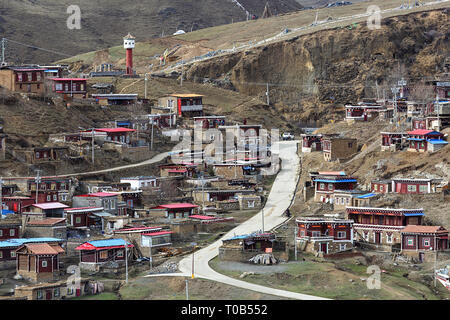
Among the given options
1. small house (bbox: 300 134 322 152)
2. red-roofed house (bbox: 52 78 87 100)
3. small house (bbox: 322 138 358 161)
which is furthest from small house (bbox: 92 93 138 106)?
small house (bbox: 322 138 358 161)

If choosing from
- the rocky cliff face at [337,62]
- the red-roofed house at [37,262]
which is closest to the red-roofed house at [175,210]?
the red-roofed house at [37,262]

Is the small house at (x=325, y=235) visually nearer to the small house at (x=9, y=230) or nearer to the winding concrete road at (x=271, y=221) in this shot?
the winding concrete road at (x=271, y=221)

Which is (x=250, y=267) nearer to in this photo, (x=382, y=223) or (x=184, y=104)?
(x=382, y=223)

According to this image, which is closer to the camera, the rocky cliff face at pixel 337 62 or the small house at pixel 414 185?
the small house at pixel 414 185

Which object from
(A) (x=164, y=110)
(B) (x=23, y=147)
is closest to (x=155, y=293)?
(B) (x=23, y=147)

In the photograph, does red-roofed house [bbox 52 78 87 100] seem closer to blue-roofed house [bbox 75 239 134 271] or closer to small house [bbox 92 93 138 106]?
small house [bbox 92 93 138 106]

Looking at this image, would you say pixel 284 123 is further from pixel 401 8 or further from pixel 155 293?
pixel 155 293
